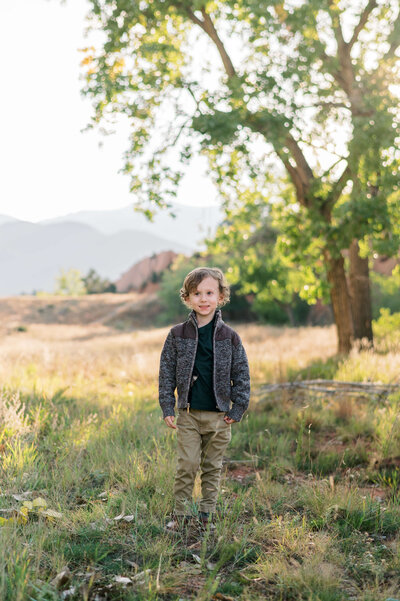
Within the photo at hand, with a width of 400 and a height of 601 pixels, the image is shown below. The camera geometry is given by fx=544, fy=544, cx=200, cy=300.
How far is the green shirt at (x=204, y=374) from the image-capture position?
3896mm

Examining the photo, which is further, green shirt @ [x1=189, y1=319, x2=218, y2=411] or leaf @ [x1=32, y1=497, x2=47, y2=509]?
green shirt @ [x1=189, y1=319, x2=218, y2=411]

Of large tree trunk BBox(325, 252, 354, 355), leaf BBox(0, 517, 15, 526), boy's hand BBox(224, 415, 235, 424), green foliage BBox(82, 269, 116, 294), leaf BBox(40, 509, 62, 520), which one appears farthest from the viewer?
green foliage BBox(82, 269, 116, 294)

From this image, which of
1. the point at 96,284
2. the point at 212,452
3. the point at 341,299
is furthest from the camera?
the point at 96,284

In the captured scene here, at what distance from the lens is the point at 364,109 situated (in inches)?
380

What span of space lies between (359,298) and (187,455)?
380 inches

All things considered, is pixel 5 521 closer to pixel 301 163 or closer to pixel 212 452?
pixel 212 452

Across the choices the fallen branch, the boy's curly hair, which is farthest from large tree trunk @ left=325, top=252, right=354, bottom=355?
the boy's curly hair

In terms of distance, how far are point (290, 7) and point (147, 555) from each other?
353 inches

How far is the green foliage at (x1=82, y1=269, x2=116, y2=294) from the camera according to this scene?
73688 mm

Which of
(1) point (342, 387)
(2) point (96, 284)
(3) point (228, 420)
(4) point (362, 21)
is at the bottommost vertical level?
(1) point (342, 387)

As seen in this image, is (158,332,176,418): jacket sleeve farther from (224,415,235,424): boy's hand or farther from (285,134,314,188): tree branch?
(285,134,314,188): tree branch

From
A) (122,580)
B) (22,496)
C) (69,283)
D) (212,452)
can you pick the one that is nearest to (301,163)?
(212,452)

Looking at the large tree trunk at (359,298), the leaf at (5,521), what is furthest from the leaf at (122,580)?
the large tree trunk at (359,298)

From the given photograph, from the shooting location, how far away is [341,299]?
1175 centimetres
